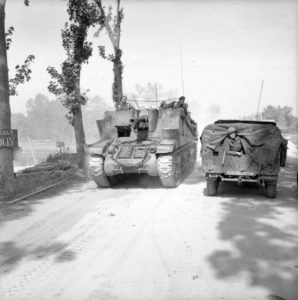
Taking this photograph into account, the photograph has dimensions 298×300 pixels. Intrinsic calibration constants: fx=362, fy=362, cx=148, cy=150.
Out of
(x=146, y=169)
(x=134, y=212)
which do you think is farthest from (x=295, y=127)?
(x=134, y=212)

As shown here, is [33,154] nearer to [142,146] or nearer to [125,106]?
[125,106]

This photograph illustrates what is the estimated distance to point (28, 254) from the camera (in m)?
5.45

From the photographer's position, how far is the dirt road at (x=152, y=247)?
4.16 meters

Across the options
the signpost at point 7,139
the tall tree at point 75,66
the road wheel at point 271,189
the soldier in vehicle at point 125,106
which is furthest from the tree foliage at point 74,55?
the road wheel at point 271,189

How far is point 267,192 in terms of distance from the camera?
28.3 feet

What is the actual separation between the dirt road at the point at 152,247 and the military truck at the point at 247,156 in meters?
0.52

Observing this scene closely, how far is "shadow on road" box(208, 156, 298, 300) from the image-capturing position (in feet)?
14.1

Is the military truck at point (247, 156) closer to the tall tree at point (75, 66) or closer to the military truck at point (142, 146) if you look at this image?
the military truck at point (142, 146)

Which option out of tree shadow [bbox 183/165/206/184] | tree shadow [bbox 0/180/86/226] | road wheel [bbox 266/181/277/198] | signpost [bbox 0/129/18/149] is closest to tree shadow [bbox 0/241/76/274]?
tree shadow [bbox 0/180/86/226]

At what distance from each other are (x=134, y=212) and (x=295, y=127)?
35546 millimetres

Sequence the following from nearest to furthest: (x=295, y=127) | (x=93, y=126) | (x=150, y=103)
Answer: (x=150, y=103)
(x=295, y=127)
(x=93, y=126)

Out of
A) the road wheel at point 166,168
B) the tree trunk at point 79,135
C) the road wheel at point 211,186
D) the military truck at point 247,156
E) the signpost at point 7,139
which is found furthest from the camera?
the tree trunk at point 79,135

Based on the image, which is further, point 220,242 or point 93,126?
point 93,126

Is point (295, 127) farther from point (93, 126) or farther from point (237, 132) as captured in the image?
point (93, 126)
